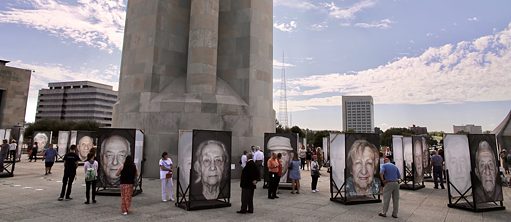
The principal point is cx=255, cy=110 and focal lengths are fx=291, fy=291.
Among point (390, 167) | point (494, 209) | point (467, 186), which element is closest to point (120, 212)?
point (390, 167)

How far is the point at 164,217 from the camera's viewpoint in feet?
32.7

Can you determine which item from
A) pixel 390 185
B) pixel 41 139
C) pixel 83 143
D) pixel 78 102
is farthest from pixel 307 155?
pixel 78 102

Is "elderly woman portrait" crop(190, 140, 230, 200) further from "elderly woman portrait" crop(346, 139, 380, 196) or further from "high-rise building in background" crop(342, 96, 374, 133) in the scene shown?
"high-rise building in background" crop(342, 96, 374, 133)

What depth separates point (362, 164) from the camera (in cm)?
1312

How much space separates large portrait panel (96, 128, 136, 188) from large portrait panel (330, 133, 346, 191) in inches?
375

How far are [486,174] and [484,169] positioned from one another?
24 cm

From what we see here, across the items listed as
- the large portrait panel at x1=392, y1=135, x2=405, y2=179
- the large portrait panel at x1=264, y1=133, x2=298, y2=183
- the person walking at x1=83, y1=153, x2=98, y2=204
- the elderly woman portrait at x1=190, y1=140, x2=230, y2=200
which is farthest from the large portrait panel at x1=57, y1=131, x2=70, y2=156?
the large portrait panel at x1=392, y1=135, x2=405, y2=179

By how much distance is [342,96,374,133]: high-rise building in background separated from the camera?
187 meters

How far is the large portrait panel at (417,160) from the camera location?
1747 cm

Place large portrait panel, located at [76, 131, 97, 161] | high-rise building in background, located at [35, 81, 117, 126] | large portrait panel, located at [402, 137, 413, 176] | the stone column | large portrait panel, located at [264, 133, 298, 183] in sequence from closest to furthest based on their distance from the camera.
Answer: large portrait panel, located at [264, 133, 298, 183] < large portrait panel, located at [402, 137, 413, 176] < the stone column < large portrait panel, located at [76, 131, 97, 161] < high-rise building in background, located at [35, 81, 117, 126]

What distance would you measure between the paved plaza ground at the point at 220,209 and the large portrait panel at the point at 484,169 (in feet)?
2.35

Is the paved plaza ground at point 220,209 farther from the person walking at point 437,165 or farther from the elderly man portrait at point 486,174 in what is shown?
the person walking at point 437,165

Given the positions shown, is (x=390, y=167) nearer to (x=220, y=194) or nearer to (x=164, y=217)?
(x=220, y=194)

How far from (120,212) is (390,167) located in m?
10.00
